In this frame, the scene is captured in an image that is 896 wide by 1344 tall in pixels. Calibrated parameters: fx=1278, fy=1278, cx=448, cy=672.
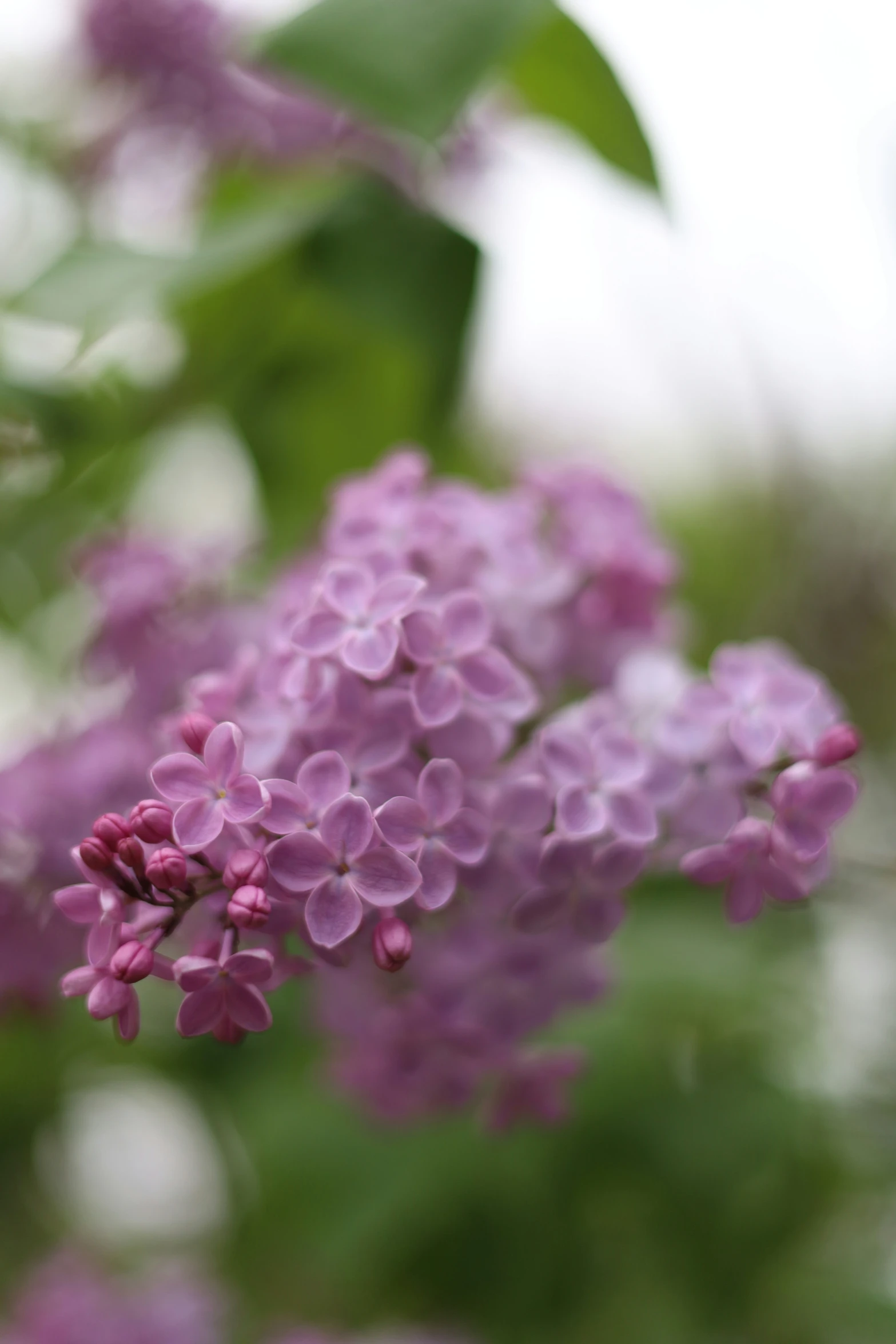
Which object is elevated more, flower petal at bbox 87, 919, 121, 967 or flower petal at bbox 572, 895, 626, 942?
flower petal at bbox 87, 919, 121, 967

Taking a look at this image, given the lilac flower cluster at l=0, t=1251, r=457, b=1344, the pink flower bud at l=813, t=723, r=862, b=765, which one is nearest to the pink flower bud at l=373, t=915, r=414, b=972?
the pink flower bud at l=813, t=723, r=862, b=765

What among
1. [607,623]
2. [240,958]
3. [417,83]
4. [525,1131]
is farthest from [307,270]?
[525,1131]

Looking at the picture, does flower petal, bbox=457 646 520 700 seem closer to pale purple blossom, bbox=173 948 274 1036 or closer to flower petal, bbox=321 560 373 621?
flower petal, bbox=321 560 373 621

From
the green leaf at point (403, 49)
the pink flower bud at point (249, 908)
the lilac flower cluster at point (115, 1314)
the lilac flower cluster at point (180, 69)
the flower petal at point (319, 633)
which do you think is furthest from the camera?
the lilac flower cluster at point (180, 69)

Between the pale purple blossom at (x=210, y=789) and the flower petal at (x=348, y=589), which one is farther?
the flower petal at (x=348, y=589)

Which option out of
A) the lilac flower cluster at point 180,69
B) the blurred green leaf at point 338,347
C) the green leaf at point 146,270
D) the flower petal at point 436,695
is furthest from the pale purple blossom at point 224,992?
the lilac flower cluster at point 180,69

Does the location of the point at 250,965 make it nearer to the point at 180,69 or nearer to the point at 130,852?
the point at 130,852

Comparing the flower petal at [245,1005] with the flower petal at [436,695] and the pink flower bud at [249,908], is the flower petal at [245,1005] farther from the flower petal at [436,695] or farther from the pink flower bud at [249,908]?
the flower petal at [436,695]
